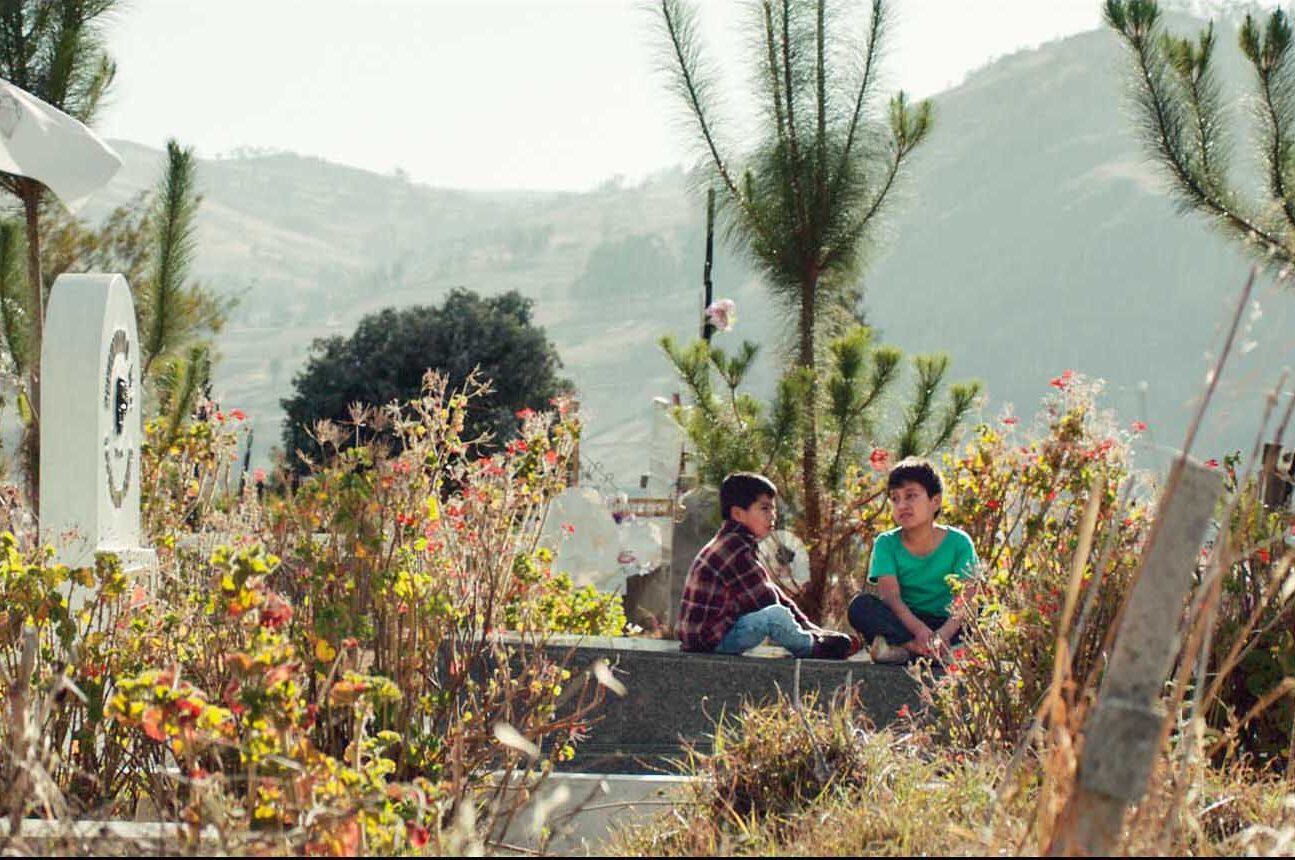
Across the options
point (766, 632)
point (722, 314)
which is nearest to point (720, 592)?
point (766, 632)

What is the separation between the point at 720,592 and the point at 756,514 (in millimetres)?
316

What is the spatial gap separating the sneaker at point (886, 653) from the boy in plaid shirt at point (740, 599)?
0.14m

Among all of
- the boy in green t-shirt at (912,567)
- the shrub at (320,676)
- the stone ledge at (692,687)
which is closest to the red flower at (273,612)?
the shrub at (320,676)

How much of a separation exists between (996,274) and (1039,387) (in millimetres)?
24129

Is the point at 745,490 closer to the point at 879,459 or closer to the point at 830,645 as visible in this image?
the point at 830,645

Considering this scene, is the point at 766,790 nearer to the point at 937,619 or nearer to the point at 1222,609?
the point at 1222,609

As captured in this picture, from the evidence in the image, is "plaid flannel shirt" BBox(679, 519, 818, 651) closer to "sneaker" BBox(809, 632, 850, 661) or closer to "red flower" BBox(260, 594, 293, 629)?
"sneaker" BBox(809, 632, 850, 661)

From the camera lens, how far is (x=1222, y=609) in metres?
3.78

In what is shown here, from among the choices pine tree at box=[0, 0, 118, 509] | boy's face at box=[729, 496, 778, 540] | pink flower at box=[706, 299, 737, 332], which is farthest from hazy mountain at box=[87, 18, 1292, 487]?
boy's face at box=[729, 496, 778, 540]

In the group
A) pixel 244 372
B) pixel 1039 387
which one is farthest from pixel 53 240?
pixel 244 372

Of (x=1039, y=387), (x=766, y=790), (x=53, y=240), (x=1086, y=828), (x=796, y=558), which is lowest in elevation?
(x=1039, y=387)

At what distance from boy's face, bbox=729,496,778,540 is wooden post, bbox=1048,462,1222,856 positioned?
376 centimetres

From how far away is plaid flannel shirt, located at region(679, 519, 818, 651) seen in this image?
531cm

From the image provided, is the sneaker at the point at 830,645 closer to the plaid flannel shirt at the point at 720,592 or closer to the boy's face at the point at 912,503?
the plaid flannel shirt at the point at 720,592
